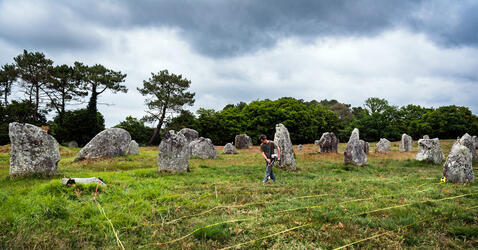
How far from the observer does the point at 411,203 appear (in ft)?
19.1

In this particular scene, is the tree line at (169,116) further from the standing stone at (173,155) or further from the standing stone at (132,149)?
the standing stone at (173,155)

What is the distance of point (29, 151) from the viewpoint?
29.0 ft

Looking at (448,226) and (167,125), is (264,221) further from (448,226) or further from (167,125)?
(167,125)

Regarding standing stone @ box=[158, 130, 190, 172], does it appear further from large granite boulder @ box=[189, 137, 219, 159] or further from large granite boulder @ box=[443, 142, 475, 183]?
large granite boulder @ box=[443, 142, 475, 183]

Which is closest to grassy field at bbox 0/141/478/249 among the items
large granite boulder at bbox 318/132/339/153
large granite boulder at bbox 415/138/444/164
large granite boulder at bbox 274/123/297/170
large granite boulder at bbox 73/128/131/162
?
large granite boulder at bbox 274/123/297/170

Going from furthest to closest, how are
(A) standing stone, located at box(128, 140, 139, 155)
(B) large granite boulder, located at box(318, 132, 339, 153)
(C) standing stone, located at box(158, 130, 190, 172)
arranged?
(B) large granite boulder, located at box(318, 132, 339, 153)
(A) standing stone, located at box(128, 140, 139, 155)
(C) standing stone, located at box(158, 130, 190, 172)

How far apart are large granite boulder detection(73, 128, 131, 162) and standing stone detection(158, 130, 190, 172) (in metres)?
7.48

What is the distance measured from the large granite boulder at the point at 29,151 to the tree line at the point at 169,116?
1091 inches

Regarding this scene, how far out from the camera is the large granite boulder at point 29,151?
8.71 metres

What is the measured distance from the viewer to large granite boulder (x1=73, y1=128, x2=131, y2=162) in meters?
15.6

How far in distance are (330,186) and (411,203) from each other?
101 inches

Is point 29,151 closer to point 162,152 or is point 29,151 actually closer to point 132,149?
point 162,152

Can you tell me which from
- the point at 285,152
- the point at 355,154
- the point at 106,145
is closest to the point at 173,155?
the point at 285,152

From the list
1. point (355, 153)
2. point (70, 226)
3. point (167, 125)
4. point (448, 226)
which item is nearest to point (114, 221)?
point (70, 226)
